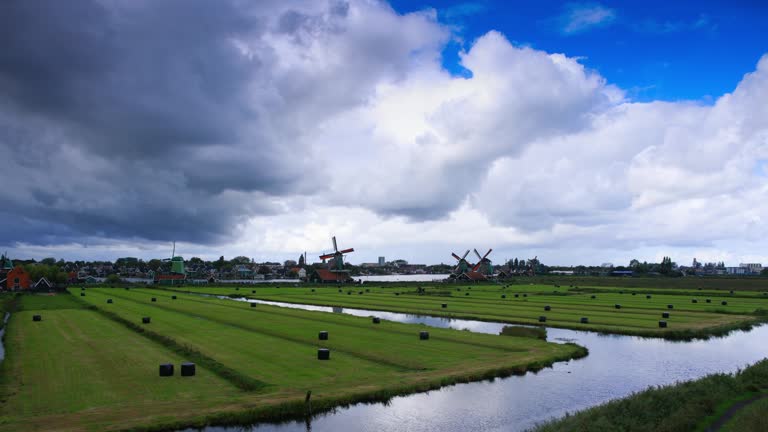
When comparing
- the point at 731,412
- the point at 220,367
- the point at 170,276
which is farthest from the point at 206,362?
the point at 170,276

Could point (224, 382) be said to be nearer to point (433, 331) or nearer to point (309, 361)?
point (309, 361)

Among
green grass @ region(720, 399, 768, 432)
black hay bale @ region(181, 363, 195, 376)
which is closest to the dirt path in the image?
green grass @ region(720, 399, 768, 432)

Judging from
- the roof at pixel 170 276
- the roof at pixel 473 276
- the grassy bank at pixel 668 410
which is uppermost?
the roof at pixel 170 276

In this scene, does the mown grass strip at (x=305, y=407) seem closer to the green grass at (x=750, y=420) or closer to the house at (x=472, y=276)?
the green grass at (x=750, y=420)

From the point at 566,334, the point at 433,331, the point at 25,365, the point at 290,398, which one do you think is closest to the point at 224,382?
the point at 290,398

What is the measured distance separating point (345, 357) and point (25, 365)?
15564 mm

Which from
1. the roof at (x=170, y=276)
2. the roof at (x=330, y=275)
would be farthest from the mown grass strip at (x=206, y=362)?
the roof at (x=170, y=276)

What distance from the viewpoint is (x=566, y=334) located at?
39.8 m

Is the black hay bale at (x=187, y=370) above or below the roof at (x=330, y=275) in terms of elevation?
below

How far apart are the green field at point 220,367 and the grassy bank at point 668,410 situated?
724cm

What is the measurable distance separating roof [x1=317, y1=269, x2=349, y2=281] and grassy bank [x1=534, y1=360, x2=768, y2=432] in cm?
14293

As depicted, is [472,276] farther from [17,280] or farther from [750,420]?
[750,420]

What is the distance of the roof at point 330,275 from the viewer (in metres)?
161

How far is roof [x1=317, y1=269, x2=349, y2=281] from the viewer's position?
161 metres
